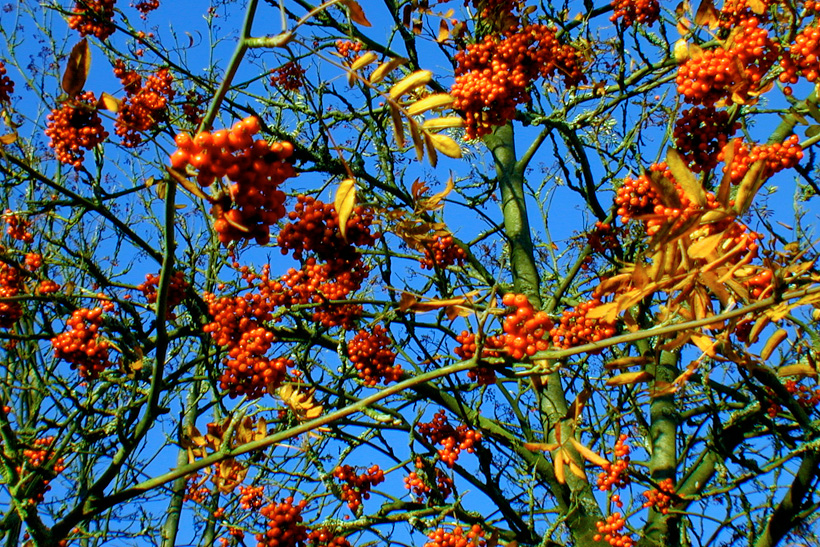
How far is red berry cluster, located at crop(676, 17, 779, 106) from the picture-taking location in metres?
2.65

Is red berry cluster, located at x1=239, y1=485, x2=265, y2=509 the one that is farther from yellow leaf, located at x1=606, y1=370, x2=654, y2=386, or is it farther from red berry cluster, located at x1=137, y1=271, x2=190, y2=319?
yellow leaf, located at x1=606, y1=370, x2=654, y2=386

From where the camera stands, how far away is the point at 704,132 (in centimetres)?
304

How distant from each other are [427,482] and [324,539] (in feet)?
2.58

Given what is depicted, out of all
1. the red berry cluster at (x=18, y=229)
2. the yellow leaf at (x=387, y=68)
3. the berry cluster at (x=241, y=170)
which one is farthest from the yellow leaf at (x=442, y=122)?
the red berry cluster at (x=18, y=229)

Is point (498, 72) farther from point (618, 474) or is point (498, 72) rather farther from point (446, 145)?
point (618, 474)

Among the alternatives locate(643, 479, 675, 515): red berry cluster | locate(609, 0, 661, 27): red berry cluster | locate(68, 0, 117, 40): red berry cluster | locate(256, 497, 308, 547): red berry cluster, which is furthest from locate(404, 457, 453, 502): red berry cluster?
locate(68, 0, 117, 40): red berry cluster

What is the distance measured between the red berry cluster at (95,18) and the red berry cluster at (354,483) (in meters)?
3.88

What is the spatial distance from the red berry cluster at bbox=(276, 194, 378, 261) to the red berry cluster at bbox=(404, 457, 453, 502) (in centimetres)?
183

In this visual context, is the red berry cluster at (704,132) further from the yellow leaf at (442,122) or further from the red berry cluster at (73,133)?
the red berry cluster at (73,133)

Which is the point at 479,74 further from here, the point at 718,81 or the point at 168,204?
the point at 168,204

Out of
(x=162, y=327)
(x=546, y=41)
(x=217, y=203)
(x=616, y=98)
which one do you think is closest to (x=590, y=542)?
(x=616, y=98)

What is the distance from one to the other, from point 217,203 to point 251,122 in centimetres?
22

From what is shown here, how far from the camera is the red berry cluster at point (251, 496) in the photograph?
4.69m

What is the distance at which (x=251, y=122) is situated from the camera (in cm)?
151
